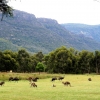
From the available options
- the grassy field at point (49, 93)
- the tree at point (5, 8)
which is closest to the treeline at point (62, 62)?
the grassy field at point (49, 93)

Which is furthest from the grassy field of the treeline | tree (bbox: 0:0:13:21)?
the treeline

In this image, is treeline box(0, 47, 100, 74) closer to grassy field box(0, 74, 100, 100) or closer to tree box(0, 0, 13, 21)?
grassy field box(0, 74, 100, 100)

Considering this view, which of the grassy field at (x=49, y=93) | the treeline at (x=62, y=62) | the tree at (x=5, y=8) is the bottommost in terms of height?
the grassy field at (x=49, y=93)

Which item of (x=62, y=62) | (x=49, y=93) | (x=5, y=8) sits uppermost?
(x=62, y=62)

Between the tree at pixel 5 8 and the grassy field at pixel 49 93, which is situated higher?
the tree at pixel 5 8

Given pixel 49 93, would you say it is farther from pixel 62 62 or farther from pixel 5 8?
pixel 62 62

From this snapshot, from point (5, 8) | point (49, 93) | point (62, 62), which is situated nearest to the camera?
point (5, 8)

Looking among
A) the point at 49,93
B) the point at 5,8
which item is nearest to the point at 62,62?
the point at 49,93

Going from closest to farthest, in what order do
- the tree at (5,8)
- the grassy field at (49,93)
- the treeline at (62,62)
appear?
1. the tree at (5,8)
2. the grassy field at (49,93)
3. the treeline at (62,62)

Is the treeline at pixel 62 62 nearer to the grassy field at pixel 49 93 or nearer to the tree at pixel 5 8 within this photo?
the grassy field at pixel 49 93

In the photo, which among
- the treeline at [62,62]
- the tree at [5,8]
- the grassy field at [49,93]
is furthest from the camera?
the treeline at [62,62]

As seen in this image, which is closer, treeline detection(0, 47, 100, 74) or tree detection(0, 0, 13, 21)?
tree detection(0, 0, 13, 21)

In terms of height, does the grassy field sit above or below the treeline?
below

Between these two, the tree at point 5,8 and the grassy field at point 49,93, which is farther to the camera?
the grassy field at point 49,93
